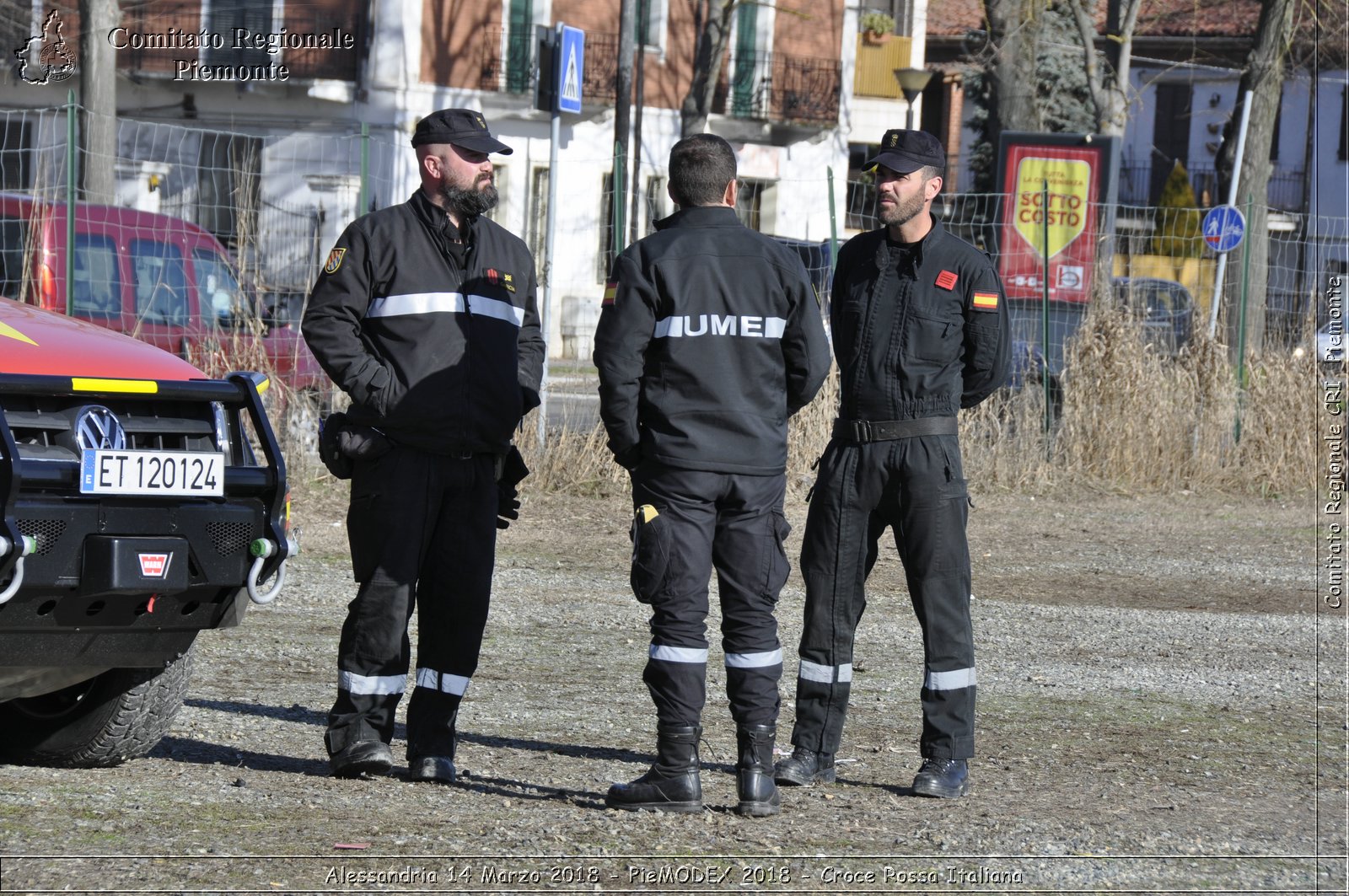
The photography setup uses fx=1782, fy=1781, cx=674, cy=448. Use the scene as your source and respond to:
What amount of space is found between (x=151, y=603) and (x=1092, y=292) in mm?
10284

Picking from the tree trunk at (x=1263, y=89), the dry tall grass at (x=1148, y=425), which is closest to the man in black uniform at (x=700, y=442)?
the dry tall grass at (x=1148, y=425)

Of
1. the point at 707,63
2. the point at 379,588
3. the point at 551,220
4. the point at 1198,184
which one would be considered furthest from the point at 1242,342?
the point at 1198,184

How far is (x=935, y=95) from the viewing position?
165ft

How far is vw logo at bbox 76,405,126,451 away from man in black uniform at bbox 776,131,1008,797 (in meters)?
2.16

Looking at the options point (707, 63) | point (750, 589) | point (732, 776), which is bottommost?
point (732, 776)

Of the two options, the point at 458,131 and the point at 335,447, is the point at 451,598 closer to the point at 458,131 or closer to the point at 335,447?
the point at 335,447

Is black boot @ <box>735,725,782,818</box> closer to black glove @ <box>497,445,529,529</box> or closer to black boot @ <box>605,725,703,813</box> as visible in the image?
black boot @ <box>605,725,703,813</box>

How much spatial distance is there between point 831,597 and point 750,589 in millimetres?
626

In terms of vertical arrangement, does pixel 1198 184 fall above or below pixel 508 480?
above

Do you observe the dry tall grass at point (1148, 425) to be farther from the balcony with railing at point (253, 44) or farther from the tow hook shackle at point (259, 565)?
the balcony with railing at point (253, 44)

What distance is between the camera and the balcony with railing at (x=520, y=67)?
31984mm

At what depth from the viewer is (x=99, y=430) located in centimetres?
462

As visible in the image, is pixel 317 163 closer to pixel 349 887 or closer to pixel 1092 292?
pixel 1092 292

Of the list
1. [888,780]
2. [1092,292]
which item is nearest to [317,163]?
[1092,292]
